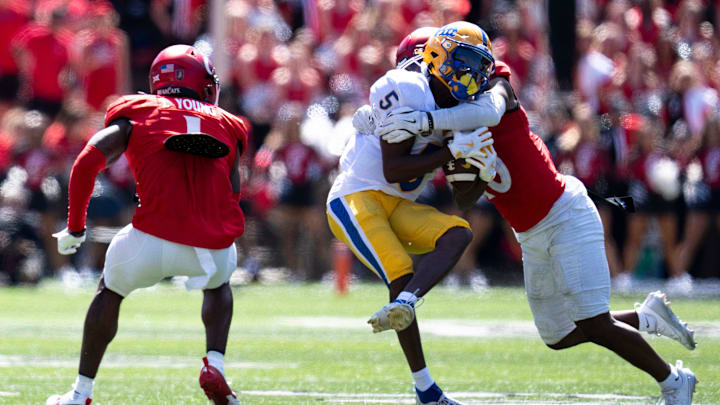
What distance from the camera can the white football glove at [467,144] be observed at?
535cm

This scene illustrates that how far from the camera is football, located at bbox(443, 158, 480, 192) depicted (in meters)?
5.45

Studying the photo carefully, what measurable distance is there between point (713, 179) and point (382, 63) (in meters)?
4.05

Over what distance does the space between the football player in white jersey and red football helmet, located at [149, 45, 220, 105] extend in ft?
2.53

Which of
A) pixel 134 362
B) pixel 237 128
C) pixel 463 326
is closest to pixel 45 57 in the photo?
pixel 463 326

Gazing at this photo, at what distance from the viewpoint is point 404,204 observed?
5.91 meters

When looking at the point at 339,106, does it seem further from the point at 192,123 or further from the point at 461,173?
the point at 461,173

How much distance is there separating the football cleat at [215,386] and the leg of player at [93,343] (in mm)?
480

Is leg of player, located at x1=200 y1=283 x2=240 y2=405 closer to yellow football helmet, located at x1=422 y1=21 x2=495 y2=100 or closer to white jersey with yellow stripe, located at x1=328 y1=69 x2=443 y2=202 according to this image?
white jersey with yellow stripe, located at x1=328 y1=69 x2=443 y2=202

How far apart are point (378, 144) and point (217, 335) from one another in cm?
121

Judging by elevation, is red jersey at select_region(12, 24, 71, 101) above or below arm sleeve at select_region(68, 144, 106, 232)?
below

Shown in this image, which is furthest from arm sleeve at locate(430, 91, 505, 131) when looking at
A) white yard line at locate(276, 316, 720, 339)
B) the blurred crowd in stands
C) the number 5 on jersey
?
the blurred crowd in stands

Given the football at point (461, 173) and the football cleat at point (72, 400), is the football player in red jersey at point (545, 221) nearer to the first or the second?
the football at point (461, 173)

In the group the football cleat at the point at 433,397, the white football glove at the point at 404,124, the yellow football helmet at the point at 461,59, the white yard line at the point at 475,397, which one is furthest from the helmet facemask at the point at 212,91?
the football cleat at the point at 433,397

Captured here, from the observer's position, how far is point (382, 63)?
1469cm
